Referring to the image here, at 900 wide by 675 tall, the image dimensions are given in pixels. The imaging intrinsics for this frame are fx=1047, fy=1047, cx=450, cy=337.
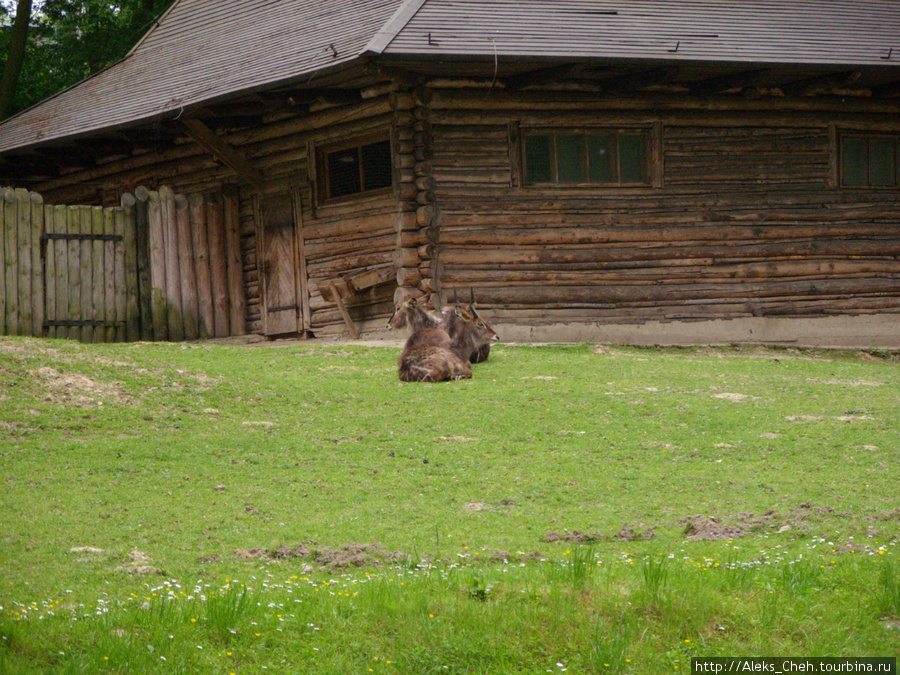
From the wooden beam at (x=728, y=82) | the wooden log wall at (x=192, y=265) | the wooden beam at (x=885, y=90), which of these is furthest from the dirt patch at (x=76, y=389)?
the wooden beam at (x=885, y=90)

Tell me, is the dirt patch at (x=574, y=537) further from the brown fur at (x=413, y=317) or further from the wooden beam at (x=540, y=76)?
the wooden beam at (x=540, y=76)

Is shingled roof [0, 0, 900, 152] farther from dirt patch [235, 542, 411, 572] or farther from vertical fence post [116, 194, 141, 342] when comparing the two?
dirt patch [235, 542, 411, 572]

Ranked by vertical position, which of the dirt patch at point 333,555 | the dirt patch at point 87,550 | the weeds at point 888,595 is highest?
the dirt patch at point 87,550

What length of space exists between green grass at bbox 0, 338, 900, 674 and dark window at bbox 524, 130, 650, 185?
454 cm

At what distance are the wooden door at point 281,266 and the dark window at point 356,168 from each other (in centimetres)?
76

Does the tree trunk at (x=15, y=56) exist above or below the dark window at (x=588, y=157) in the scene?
above

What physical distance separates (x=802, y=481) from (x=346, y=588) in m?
4.07

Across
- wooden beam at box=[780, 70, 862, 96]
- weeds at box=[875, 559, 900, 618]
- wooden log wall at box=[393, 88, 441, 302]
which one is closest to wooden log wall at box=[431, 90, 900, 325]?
wooden log wall at box=[393, 88, 441, 302]

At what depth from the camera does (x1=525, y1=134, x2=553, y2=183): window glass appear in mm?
16297

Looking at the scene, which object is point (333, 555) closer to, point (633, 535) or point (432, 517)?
point (432, 517)

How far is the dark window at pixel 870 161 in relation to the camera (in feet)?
57.8

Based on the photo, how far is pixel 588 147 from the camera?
651 inches

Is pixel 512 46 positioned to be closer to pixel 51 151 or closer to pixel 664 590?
pixel 51 151

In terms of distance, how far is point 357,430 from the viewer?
9844 mm
